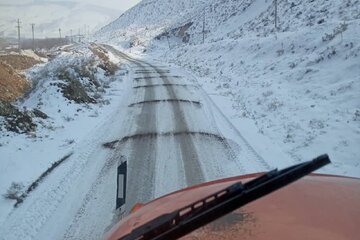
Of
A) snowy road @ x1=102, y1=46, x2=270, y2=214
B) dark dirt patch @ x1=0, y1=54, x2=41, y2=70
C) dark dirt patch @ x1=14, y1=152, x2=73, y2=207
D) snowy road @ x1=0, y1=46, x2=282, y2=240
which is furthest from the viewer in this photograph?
dark dirt patch @ x1=0, y1=54, x2=41, y2=70

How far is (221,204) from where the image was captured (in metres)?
1.99

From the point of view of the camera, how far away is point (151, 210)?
3.05 meters

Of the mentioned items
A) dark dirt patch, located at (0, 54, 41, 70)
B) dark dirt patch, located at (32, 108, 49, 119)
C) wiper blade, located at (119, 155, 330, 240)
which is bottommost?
dark dirt patch, located at (32, 108, 49, 119)

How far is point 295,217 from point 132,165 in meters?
5.67

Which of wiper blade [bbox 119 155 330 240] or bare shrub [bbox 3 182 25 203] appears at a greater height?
wiper blade [bbox 119 155 330 240]

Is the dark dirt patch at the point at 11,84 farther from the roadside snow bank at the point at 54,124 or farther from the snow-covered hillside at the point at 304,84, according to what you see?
the snow-covered hillside at the point at 304,84

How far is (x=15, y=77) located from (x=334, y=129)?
692 inches

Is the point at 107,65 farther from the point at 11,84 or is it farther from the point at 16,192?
the point at 16,192

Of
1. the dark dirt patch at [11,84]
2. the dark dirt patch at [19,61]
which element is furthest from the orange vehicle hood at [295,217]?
the dark dirt patch at [19,61]

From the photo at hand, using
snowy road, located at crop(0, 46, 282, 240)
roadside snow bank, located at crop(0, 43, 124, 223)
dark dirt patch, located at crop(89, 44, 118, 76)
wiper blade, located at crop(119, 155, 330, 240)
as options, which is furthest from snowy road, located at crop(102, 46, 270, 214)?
dark dirt patch, located at crop(89, 44, 118, 76)

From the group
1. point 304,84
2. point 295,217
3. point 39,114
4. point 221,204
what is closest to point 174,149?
point 39,114

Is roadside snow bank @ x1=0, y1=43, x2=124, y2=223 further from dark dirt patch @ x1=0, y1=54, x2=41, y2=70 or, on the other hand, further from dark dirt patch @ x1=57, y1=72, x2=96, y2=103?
dark dirt patch @ x1=0, y1=54, x2=41, y2=70

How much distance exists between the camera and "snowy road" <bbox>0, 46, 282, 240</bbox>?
567 centimetres

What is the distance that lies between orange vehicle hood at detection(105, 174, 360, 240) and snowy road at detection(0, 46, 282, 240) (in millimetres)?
1940
